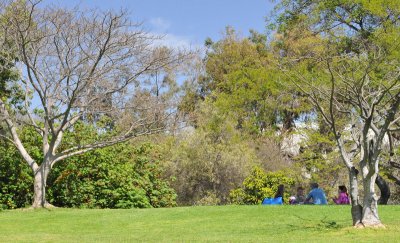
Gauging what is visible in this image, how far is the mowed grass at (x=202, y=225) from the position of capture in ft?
36.1

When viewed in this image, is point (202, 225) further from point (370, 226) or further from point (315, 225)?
point (370, 226)

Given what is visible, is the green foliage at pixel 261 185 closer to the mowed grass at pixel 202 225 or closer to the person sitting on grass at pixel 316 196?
the person sitting on grass at pixel 316 196

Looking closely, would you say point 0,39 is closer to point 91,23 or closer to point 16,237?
point 91,23

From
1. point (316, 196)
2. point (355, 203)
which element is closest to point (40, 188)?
point (316, 196)

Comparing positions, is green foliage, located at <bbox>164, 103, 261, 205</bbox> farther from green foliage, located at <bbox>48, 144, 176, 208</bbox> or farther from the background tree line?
green foliage, located at <bbox>48, 144, 176, 208</bbox>

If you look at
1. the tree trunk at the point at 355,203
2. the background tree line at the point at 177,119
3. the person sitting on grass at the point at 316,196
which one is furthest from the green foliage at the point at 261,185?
the tree trunk at the point at 355,203

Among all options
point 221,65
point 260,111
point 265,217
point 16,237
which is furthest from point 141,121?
point 221,65

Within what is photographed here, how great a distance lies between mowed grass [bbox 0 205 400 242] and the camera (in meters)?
11.0

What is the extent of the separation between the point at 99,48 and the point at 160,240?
9.05 metres

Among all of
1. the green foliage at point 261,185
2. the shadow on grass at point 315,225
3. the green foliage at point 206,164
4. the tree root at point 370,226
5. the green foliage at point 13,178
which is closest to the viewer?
the tree root at point 370,226

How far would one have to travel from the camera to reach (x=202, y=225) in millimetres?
13297

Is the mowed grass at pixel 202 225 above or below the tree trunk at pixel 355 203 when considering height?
below

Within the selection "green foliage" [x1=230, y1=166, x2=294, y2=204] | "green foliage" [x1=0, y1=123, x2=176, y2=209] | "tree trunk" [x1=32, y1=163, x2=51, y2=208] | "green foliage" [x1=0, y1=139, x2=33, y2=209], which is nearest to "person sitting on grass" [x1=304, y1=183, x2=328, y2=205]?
"green foliage" [x1=230, y1=166, x2=294, y2=204]

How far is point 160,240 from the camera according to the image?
11.0 metres
